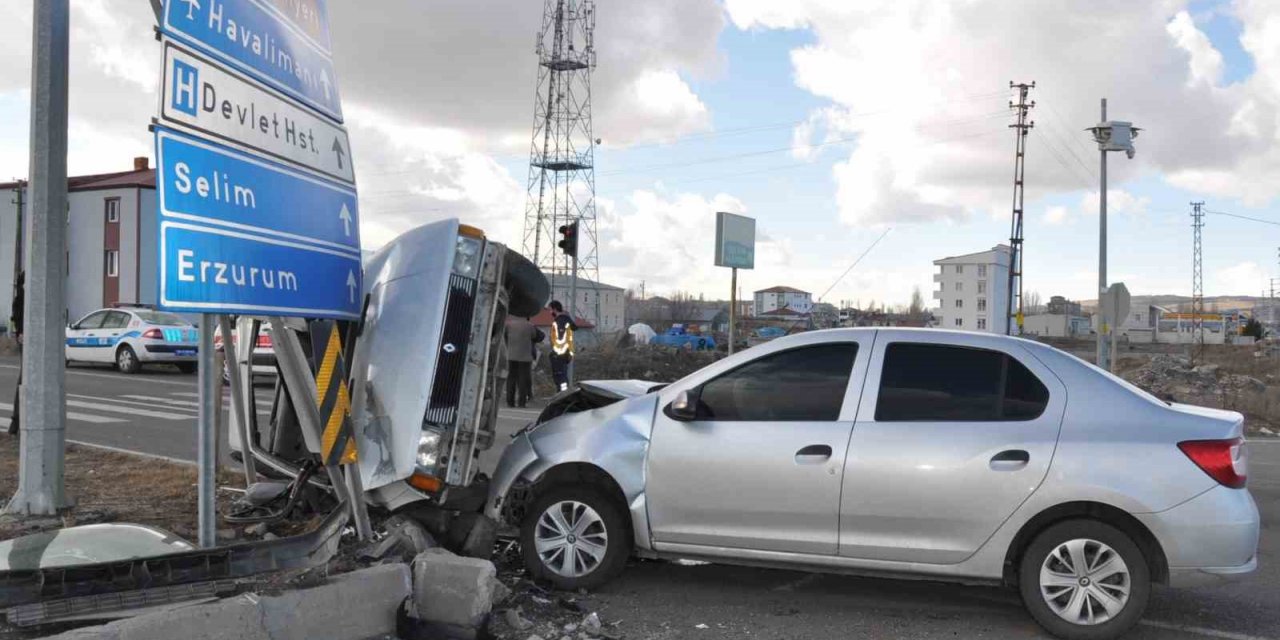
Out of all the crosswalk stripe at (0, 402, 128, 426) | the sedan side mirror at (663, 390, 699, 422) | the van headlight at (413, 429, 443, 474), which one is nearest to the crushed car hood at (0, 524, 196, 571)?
the van headlight at (413, 429, 443, 474)

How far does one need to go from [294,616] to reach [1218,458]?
4.58 meters

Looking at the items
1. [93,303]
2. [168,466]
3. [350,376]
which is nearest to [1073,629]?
[350,376]

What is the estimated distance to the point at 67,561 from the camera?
5.08 meters

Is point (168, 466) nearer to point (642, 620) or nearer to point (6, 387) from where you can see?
point (642, 620)

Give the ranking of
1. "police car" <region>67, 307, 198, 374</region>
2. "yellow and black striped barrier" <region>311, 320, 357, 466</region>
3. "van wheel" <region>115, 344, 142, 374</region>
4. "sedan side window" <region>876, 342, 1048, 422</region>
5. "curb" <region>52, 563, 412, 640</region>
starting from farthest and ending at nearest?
1. "van wheel" <region>115, 344, 142, 374</region>
2. "police car" <region>67, 307, 198, 374</region>
3. "yellow and black striped barrier" <region>311, 320, 357, 466</region>
4. "sedan side window" <region>876, 342, 1048, 422</region>
5. "curb" <region>52, 563, 412, 640</region>

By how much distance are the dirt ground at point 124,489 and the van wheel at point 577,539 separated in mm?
2311

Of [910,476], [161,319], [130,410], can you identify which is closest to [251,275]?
[910,476]

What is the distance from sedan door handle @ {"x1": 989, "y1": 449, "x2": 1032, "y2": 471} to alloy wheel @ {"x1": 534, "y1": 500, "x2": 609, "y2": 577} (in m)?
2.21

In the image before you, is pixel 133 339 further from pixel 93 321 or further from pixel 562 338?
pixel 562 338

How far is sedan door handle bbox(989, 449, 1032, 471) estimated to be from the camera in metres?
5.12

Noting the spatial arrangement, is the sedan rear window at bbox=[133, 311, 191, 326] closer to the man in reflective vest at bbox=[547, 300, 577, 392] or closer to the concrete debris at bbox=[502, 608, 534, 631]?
the man in reflective vest at bbox=[547, 300, 577, 392]

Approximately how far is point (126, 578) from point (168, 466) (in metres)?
4.87

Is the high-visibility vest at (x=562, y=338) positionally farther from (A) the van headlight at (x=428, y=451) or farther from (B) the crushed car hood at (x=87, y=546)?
(B) the crushed car hood at (x=87, y=546)

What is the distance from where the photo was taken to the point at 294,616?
4500 millimetres
